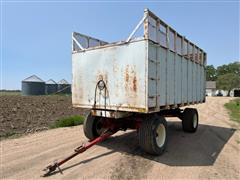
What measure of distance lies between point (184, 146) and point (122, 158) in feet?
7.27

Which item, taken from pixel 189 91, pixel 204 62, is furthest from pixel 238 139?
pixel 204 62

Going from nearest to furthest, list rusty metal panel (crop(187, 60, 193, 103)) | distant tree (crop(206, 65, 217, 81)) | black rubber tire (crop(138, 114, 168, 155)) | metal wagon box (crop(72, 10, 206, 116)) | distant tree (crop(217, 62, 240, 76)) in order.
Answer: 1. metal wagon box (crop(72, 10, 206, 116))
2. black rubber tire (crop(138, 114, 168, 155))
3. rusty metal panel (crop(187, 60, 193, 103))
4. distant tree (crop(217, 62, 240, 76))
5. distant tree (crop(206, 65, 217, 81))

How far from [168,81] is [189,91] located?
211 cm

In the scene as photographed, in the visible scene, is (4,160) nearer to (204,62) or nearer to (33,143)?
(33,143)

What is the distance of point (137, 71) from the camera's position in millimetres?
5043

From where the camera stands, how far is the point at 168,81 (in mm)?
5852

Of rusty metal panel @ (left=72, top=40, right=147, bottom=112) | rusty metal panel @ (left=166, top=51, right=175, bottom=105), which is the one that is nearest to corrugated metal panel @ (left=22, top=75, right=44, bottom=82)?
rusty metal panel @ (left=72, top=40, right=147, bottom=112)

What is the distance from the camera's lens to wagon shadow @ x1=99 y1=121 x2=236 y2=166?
17.5ft

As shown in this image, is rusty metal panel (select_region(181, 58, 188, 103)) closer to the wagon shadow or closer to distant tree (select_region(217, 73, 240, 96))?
the wagon shadow

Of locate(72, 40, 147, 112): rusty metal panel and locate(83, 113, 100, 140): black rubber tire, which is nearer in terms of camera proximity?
locate(72, 40, 147, 112): rusty metal panel

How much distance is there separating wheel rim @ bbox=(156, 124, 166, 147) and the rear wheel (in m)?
1.90

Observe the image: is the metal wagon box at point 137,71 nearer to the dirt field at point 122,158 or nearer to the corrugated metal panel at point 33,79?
the dirt field at point 122,158

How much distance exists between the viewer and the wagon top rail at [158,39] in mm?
5004

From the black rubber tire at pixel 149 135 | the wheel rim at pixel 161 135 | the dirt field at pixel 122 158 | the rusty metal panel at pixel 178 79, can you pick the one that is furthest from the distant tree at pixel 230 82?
the black rubber tire at pixel 149 135
